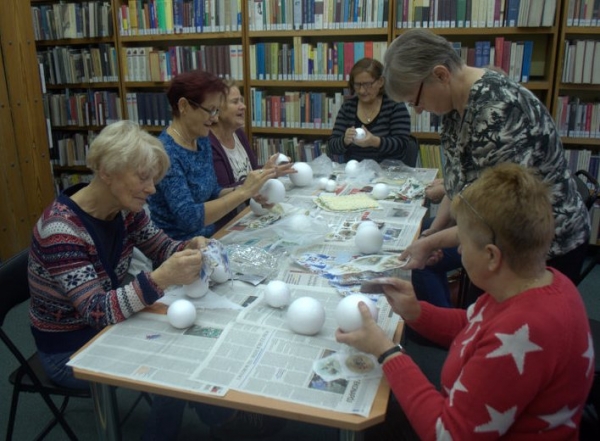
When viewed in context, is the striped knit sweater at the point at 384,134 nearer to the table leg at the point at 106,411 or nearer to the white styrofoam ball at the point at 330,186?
the white styrofoam ball at the point at 330,186

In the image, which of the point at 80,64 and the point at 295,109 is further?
the point at 80,64

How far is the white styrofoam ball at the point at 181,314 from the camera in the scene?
1.27 meters

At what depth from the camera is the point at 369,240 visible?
171 cm

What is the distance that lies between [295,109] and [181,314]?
3.00m

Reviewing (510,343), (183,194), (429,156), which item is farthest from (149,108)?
(510,343)

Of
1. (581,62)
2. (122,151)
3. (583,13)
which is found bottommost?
(122,151)

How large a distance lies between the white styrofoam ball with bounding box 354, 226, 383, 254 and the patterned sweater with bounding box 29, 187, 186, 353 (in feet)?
2.22

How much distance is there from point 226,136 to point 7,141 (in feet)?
5.26

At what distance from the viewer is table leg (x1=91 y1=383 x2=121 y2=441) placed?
1187 mm

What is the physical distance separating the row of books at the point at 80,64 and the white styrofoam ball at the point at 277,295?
3684 millimetres

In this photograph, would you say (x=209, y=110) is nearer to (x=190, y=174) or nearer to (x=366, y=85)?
(x=190, y=174)

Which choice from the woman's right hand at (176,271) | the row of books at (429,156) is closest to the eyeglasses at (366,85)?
the row of books at (429,156)

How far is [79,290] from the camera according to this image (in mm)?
1355

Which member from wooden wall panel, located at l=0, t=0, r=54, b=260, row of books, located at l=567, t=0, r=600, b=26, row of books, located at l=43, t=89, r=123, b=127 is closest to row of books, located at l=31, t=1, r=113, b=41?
row of books, located at l=43, t=89, r=123, b=127
